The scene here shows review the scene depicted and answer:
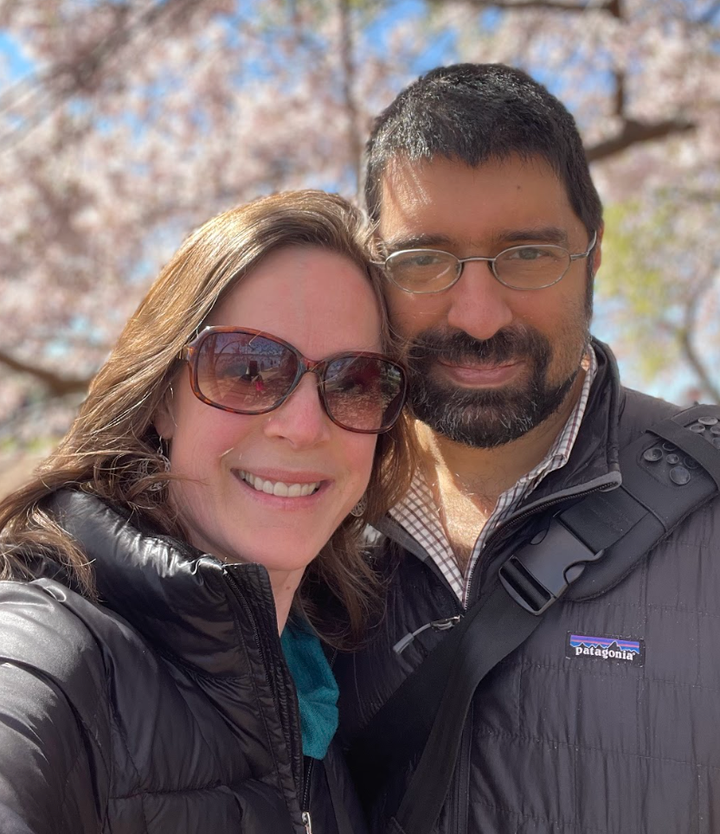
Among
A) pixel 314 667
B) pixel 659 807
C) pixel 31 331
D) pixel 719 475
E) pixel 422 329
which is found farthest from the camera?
pixel 31 331

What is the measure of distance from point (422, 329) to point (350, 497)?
533 millimetres

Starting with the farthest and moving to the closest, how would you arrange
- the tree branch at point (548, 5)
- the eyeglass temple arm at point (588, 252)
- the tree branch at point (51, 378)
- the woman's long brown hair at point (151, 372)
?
1. the tree branch at point (51, 378)
2. the tree branch at point (548, 5)
3. the eyeglass temple arm at point (588, 252)
4. the woman's long brown hair at point (151, 372)

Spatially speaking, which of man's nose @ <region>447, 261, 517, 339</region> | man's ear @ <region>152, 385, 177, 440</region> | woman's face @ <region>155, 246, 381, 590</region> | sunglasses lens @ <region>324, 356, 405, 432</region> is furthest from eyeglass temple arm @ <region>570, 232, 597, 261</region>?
man's ear @ <region>152, 385, 177, 440</region>

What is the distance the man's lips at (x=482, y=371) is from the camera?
2.29 m

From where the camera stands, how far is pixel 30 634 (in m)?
1.35

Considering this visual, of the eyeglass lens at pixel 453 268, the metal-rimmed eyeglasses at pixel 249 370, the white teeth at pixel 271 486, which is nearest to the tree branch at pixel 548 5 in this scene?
the eyeglass lens at pixel 453 268

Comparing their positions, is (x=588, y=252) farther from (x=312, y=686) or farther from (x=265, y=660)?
(x=265, y=660)

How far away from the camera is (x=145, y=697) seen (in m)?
1.42

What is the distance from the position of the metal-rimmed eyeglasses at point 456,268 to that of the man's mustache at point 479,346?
0.11 m

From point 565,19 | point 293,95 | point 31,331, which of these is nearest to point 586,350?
point 565,19

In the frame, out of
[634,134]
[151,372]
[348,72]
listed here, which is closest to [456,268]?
[151,372]

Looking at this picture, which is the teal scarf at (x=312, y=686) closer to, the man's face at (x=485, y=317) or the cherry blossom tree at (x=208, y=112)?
the man's face at (x=485, y=317)

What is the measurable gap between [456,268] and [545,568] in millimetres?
802

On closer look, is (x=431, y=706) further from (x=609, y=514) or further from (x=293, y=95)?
(x=293, y=95)
